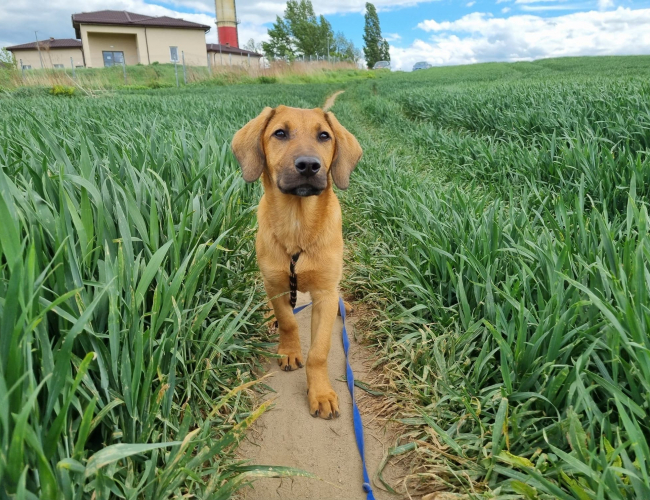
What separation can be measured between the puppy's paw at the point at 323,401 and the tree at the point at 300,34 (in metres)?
59.5

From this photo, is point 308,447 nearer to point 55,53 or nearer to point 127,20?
point 127,20

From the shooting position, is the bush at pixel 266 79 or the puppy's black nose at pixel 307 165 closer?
the puppy's black nose at pixel 307 165

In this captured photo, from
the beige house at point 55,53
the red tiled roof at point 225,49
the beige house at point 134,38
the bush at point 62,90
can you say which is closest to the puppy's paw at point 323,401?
the bush at point 62,90

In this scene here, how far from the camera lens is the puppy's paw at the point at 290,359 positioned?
2.32m

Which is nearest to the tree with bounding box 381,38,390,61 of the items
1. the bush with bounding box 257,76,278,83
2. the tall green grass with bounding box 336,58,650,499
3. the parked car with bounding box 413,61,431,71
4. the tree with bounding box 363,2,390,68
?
the tree with bounding box 363,2,390,68

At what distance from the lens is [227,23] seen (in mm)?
50438

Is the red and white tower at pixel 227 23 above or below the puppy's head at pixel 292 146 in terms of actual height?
above

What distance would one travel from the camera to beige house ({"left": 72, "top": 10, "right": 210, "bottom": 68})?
36938 mm

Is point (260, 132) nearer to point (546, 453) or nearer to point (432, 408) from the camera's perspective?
point (432, 408)

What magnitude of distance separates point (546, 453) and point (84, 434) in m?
1.47

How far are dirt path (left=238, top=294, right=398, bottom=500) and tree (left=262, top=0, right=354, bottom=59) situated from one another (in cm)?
5953

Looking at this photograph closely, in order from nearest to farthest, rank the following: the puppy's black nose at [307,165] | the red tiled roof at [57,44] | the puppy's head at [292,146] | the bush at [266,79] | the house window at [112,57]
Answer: the puppy's black nose at [307,165], the puppy's head at [292,146], the bush at [266,79], the house window at [112,57], the red tiled roof at [57,44]

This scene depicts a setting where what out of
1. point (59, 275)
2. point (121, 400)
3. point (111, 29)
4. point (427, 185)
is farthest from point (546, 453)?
point (111, 29)

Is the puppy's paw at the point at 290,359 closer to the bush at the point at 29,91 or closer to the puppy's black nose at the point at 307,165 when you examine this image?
the puppy's black nose at the point at 307,165
